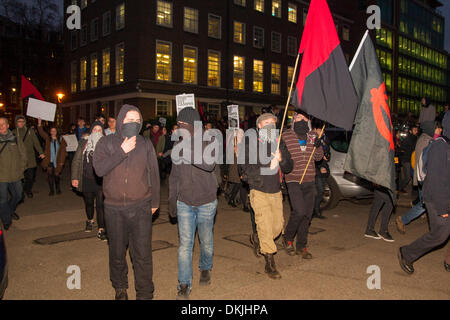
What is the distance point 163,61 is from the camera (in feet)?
93.5

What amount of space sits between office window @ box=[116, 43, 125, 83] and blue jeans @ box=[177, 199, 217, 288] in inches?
1034

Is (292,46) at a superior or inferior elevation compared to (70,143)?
superior

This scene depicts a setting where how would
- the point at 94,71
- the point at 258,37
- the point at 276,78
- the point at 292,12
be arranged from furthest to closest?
the point at 292,12 < the point at 276,78 < the point at 258,37 < the point at 94,71

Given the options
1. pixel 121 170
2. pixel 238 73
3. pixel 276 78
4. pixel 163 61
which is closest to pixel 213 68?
pixel 238 73

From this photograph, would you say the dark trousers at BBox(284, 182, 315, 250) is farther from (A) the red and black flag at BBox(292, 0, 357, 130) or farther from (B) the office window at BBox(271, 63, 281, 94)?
(B) the office window at BBox(271, 63, 281, 94)

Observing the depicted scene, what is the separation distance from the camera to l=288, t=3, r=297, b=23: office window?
119ft

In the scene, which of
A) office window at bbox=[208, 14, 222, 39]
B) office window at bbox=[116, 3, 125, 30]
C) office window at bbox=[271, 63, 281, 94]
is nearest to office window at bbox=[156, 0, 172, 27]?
office window at bbox=[116, 3, 125, 30]

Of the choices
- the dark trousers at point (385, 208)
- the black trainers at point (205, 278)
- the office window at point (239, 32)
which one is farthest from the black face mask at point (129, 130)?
the office window at point (239, 32)

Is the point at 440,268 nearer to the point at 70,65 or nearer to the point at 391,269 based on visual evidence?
the point at 391,269

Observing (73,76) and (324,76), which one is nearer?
(324,76)

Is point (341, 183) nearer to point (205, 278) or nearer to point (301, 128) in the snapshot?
point (301, 128)

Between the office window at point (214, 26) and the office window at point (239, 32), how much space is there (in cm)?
161

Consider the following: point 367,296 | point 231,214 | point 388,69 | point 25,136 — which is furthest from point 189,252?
point 388,69

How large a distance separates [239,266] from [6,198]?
4.51 m
